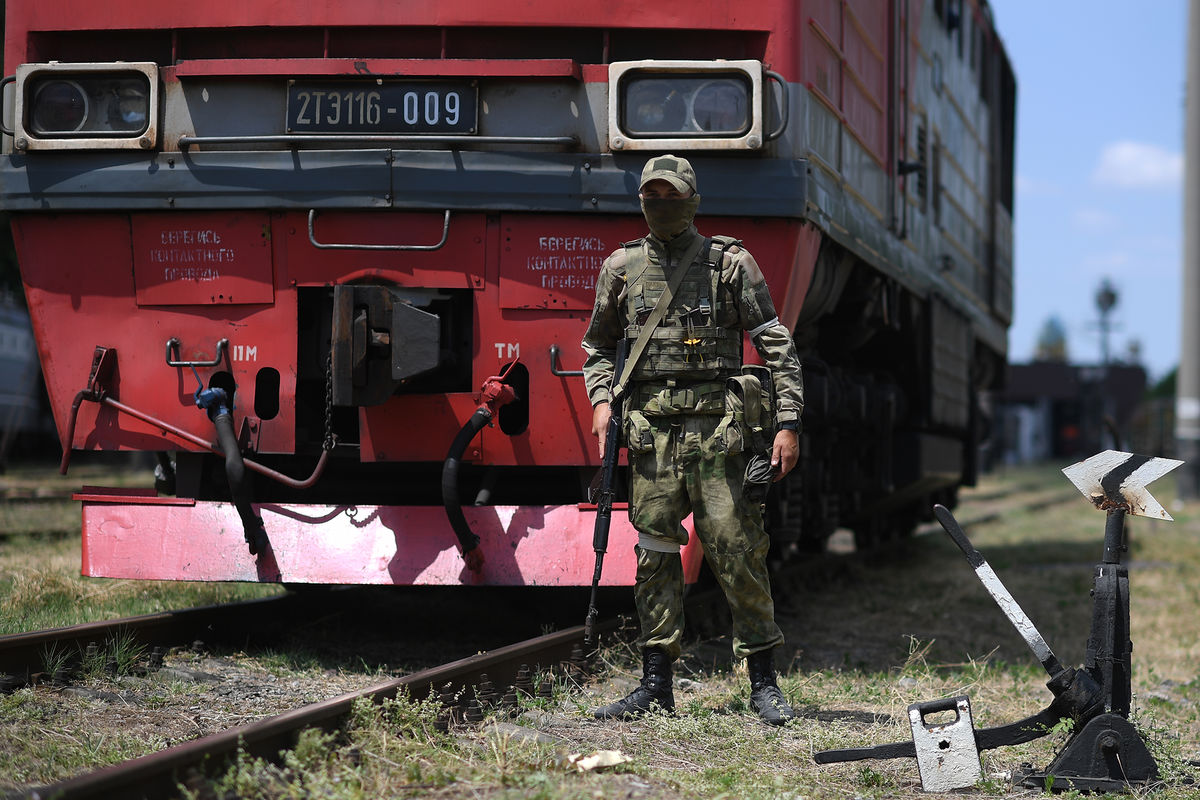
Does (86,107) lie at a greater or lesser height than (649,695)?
greater

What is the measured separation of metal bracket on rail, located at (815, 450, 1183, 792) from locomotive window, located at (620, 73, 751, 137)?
174 cm

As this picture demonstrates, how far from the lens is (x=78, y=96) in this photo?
5145 millimetres

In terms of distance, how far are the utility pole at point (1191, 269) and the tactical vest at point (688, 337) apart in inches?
703

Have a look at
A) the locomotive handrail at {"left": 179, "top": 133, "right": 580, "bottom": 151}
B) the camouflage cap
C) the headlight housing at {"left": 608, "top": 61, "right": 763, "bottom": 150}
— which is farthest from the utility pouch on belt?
the locomotive handrail at {"left": 179, "top": 133, "right": 580, "bottom": 151}

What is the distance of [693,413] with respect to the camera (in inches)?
172

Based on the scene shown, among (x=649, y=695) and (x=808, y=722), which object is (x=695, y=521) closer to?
(x=649, y=695)

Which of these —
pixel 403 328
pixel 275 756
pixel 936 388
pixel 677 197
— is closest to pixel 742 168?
pixel 677 197

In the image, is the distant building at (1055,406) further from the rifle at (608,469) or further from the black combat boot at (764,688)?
the rifle at (608,469)

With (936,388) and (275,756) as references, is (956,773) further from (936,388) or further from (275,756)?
(936,388)

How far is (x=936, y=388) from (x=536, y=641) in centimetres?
462

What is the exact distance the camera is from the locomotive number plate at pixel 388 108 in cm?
502

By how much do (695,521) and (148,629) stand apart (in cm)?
213

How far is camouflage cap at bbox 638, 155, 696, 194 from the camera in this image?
4273 millimetres

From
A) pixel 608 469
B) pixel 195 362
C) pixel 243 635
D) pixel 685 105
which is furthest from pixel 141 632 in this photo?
pixel 685 105
